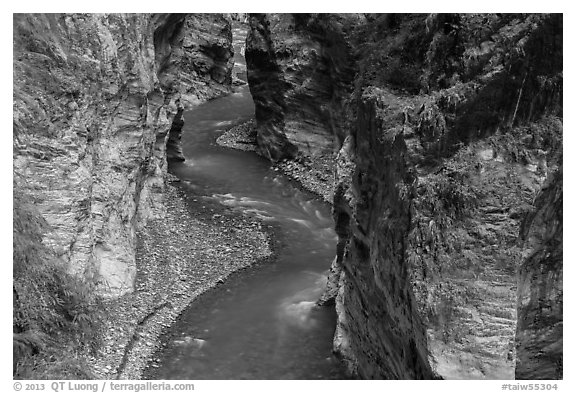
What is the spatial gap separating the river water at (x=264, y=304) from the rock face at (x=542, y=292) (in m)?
7.28

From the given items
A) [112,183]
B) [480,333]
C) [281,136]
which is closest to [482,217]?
[480,333]

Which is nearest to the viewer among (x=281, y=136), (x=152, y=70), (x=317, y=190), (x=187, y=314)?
(x=187, y=314)

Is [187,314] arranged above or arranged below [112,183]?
below

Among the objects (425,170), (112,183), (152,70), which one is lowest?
(112,183)

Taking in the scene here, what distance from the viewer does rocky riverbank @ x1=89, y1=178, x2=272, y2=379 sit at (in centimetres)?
2489

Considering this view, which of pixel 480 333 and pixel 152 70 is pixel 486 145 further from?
pixel 152 70

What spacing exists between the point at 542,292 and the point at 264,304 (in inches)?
512

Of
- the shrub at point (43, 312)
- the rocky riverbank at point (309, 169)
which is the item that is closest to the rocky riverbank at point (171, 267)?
the shrub at point (43, 312)

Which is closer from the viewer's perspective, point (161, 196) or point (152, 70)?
point (152, 70)

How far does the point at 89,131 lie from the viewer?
87.1ft

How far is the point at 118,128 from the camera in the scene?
2969 centimetres

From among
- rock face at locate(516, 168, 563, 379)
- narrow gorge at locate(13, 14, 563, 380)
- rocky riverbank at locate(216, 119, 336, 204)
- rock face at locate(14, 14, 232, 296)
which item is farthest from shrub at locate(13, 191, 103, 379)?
rocky riverbank at locate(216, 119, 336, 204)

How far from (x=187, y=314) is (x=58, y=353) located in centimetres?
1000

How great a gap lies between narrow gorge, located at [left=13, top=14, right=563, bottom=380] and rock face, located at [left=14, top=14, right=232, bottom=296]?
0.09 m
